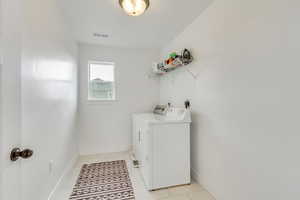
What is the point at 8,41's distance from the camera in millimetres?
749

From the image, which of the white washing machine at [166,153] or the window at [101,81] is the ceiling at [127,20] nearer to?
the window at [101,81]

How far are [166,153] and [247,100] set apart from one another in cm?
118

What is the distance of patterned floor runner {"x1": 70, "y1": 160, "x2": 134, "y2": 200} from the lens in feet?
5.86

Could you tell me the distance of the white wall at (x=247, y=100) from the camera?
1035mm

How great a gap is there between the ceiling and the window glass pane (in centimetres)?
57

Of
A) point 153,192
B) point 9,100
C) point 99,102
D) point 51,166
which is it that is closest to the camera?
point 9,100

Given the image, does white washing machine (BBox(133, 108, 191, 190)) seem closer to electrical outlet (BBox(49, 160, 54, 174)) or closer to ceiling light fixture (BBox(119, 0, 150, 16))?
electrical outlet (BBox(49, 160, 54, 174))

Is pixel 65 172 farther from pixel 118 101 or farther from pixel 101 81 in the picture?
pixel 101 81

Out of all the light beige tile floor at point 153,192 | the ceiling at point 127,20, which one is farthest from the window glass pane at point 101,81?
the light beige tile floor at point 153,192

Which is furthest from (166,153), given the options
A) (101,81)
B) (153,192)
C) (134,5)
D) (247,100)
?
(101,81)

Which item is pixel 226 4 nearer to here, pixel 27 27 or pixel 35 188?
pixel 27 27

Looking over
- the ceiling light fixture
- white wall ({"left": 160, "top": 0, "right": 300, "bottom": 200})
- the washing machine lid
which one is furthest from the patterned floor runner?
the ceiling light fixture

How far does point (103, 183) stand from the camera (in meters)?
2.05

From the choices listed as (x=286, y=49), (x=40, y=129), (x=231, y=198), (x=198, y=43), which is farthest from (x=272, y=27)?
(x=40, y=129)
